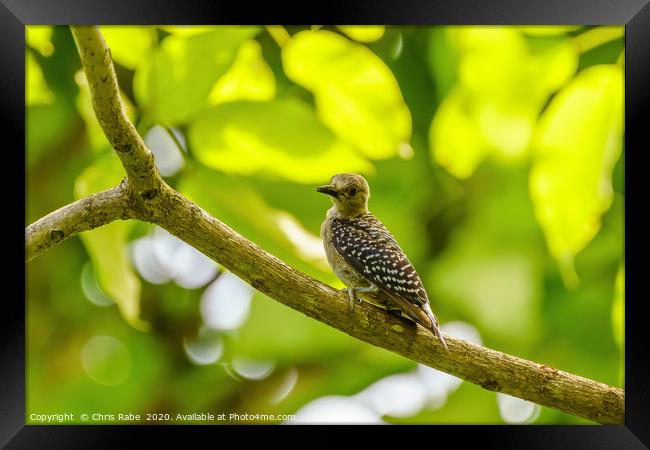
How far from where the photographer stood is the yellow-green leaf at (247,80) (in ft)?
8.28

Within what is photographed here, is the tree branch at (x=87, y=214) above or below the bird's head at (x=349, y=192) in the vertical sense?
below

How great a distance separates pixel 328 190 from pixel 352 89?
0.45 meters

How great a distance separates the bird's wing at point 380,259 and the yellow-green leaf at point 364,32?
72 centimetres

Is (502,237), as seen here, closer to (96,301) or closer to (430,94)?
(430,94)

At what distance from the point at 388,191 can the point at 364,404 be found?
2.77 ft

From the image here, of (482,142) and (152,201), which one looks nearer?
(152,201)

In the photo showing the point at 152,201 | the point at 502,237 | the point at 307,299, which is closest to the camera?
the point at 152,201

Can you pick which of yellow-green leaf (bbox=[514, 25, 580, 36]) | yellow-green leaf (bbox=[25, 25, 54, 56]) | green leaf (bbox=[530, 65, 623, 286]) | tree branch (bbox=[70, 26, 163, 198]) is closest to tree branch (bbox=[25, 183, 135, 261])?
tree branch (bbox=[70, 26, 163, 198])

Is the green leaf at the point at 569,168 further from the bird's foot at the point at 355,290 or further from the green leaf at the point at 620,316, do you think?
the bird's foot at the point at 355,290

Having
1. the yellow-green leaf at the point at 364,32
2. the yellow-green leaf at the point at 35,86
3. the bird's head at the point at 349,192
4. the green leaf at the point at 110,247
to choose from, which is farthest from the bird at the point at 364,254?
the yellow-green leaf at the point at 35,86

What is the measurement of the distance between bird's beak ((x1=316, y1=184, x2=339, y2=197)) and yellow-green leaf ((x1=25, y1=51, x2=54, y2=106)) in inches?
43.5

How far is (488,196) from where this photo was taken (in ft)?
8.78
